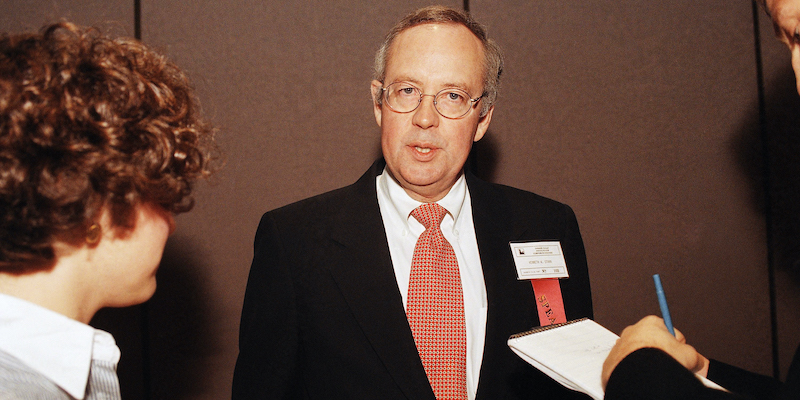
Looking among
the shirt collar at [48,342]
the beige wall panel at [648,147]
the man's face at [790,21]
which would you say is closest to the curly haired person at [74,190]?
the shirt collar at [48,342]

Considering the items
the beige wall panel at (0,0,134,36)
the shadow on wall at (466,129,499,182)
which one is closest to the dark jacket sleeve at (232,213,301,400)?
the shadow on wall at (466,129,499,182)

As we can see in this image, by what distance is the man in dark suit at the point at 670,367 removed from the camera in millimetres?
758

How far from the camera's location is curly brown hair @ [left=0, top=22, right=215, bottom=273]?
2.28 ft

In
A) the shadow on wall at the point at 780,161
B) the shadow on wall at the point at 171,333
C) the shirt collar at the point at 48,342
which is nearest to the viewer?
the shirt collar at the point at 48,342

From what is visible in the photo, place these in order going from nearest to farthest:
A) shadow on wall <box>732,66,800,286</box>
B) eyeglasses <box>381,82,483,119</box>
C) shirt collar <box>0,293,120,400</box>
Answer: shirt collar <box>0,293,120,400</box>, eyeglasses <box>381,82,483,119</box>, shadow on wall <box>732,66,800,286</box>

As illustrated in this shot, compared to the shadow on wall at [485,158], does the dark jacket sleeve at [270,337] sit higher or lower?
lower

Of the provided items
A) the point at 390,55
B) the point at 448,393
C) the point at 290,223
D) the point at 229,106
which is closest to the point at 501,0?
the point at 390,55

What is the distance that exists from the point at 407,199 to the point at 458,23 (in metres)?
0.59

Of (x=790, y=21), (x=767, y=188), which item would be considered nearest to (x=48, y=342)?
(x=790, y=21)

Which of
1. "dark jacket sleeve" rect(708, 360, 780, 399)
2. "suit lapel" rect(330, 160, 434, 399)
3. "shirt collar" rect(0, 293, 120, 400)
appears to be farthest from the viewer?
"suit lapel" rect(330, 160, 434, 399)

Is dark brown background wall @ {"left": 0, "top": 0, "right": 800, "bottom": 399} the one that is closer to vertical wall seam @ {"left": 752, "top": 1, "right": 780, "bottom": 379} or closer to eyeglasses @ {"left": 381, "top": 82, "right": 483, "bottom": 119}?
vertical wall seam @ {"left": 752, "top": 1, "right": 780, "bottom": 379}

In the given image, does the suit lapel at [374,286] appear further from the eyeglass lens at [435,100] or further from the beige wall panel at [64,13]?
the beige wall panel at [64,13]

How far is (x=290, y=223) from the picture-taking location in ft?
4.72

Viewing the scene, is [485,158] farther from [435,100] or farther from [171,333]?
[171,333]
